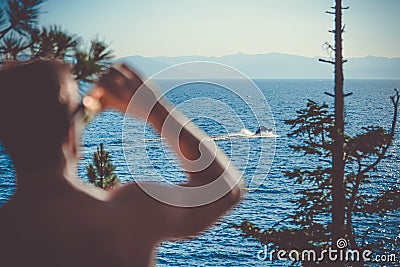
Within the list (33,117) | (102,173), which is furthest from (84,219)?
(102,173)

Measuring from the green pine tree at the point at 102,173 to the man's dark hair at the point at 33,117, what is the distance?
15.9ft

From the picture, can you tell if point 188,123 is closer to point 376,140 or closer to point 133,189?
point 133,189

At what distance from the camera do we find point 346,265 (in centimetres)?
958

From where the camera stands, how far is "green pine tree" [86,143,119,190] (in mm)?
6340

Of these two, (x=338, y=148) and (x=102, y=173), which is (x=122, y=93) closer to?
(x=102, y=173)

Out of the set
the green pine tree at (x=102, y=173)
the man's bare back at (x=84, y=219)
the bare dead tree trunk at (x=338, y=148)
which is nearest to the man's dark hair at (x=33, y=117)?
the man's bare back at (x=84, y=219)

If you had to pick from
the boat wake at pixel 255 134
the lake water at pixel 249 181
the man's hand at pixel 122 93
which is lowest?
the lake water at pixel 249 181

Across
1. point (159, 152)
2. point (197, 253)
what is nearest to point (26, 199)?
point (197, 253)

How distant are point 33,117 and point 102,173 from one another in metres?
5.93

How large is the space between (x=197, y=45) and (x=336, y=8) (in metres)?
80.0

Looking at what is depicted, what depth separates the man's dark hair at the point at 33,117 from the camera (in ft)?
3.81

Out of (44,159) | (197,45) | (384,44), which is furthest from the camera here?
(197,45)

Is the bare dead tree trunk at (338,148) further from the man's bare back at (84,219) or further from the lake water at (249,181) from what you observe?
the man's bare back at (84,219)

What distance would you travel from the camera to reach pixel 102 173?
699cm
